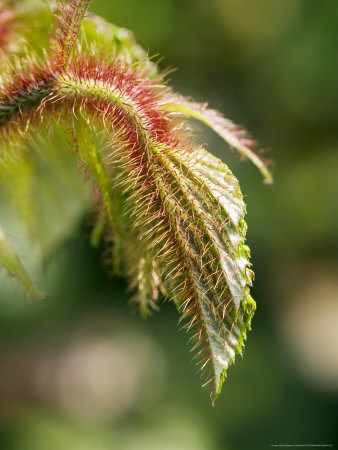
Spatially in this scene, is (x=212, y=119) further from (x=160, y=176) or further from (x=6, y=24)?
(x=6, y=24)

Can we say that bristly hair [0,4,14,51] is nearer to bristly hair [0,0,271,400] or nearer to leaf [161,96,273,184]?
bristly hair [0,0,271,400]

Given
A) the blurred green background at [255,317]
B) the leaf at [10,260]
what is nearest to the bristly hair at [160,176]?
the leaf at [10,260]

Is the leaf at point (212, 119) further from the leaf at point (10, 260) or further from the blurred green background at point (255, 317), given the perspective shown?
the blurred green background at point (255, 317)

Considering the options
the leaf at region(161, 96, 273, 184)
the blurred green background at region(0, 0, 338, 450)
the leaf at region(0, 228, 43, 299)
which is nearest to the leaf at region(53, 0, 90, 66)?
the leaf at region(161, 96, 273, 184)

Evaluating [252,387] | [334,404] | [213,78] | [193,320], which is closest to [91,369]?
[252,387]

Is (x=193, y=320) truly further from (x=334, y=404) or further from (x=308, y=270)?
(x=308, y=270)

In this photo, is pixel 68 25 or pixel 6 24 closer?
pixel 68 25

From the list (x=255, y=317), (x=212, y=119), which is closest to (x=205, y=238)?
(x=212, y=119)
